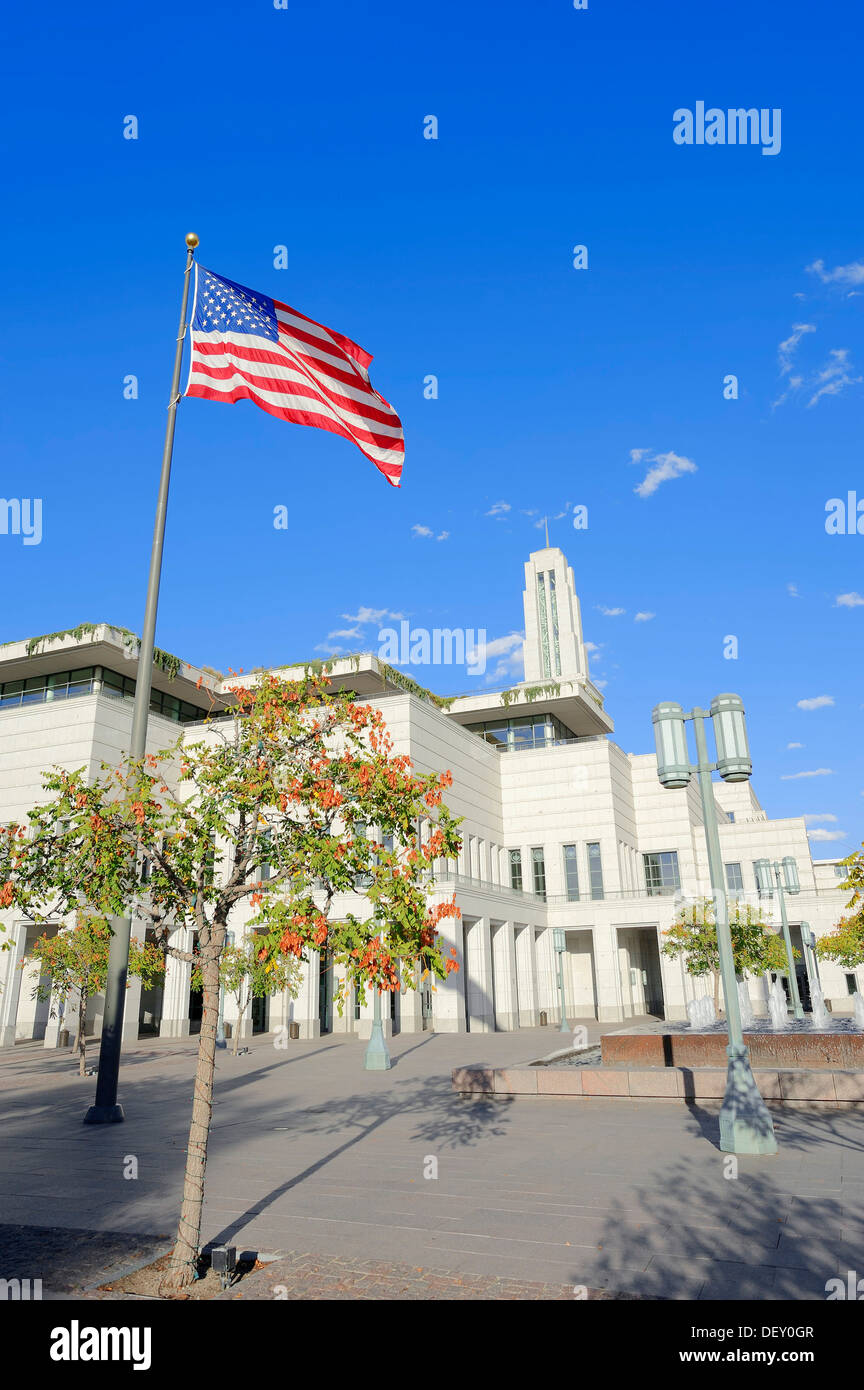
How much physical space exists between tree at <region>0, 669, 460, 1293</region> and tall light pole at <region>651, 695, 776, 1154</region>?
449 centimetres

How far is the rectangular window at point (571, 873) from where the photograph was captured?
5166cm

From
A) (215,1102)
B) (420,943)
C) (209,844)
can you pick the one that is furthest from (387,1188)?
(215,1102)

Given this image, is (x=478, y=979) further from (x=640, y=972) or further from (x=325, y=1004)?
(x=640, y=972)

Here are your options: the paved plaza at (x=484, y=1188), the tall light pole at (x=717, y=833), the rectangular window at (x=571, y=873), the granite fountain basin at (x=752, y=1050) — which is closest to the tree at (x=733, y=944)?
the granite fountain basin at (x=752, y=1050)

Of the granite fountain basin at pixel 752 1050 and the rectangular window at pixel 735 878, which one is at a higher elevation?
the rectangular window at pixel 735 878

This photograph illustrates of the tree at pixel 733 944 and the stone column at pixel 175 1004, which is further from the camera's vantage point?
the stone column at pixel 175 1004

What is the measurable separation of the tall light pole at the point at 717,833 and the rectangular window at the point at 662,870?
47615mm

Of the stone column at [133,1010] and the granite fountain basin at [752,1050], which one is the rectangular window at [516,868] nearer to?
the stone column at [133,1010]

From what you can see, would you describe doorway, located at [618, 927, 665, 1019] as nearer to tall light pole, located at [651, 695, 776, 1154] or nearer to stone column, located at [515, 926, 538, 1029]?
stone column, located at [515, 926, 538, 1029]

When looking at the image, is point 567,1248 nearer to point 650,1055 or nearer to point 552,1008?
point 650,1055

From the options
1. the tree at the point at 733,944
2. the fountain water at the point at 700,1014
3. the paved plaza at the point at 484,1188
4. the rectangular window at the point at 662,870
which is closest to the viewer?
the paved plaza at the point at 484,1188

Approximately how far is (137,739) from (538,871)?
40.8 meters
